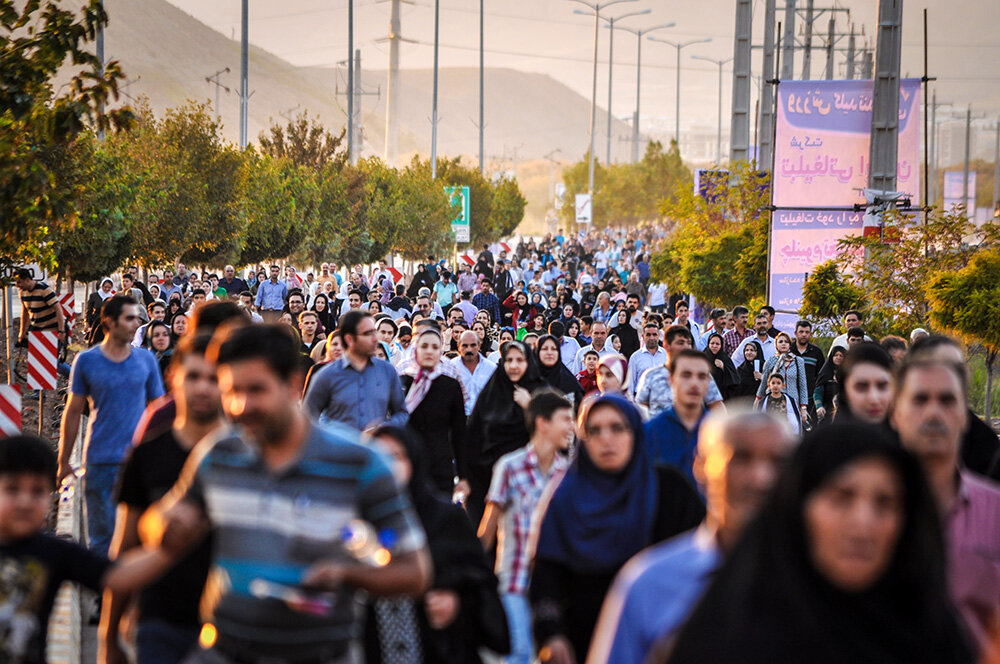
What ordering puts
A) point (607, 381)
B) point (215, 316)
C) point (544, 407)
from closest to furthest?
point (215, 316) < point (544, 407) < point (607, 381)

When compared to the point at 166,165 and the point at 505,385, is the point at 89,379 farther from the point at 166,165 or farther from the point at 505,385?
the point at 166,165

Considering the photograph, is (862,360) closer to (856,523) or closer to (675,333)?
(856,523)

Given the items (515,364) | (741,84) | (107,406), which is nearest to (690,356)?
(515,364)

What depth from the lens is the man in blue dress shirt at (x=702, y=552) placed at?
10.1 feet

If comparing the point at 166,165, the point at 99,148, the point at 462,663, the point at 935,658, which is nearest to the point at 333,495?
the point at 935,658

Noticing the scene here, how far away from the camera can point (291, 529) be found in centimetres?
341

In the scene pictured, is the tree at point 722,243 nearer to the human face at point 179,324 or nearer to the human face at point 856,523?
the human face at point 179,324

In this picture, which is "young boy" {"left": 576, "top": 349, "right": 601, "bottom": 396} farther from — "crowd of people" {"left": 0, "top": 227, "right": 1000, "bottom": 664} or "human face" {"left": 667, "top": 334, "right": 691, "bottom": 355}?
"crowd of people" {"left": 0, "top": 227, "right": 1000, "bottom": 664}

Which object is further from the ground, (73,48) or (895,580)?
(73,48)

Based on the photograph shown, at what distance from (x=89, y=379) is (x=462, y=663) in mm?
3232

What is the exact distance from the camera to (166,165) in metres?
32.2

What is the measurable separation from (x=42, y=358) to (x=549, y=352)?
5.80m

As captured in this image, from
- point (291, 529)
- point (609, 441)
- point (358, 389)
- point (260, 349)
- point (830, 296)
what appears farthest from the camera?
point (830, 296)

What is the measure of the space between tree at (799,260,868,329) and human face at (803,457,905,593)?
16009 mm
